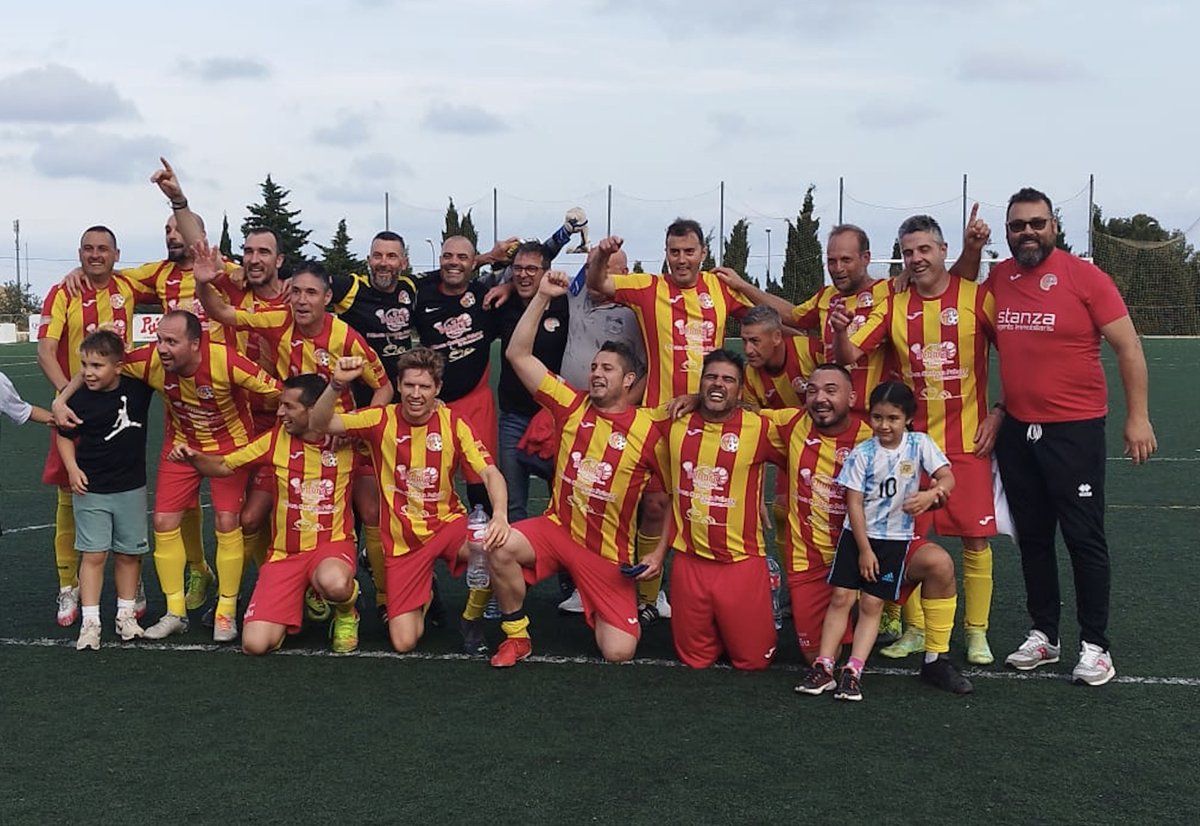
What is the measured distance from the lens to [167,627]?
5289 millimetres

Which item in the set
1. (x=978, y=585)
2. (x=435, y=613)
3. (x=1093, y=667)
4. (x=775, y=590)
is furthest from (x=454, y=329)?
(x=1093, y=667)

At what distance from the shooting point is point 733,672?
4805 mm

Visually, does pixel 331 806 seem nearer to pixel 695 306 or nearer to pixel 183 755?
pixel 183 755

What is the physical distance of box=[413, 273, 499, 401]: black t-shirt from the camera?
595cm

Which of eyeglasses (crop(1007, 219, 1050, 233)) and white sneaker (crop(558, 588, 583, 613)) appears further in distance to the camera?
white sneaker (crop(558, 588, 583, 613))

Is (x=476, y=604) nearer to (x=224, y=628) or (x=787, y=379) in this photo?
(x=224, y=628)

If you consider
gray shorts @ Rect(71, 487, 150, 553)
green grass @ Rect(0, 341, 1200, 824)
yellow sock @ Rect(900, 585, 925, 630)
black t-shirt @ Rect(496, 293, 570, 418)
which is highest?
black t-shirt @ Rect(496, 293, 570, 418)

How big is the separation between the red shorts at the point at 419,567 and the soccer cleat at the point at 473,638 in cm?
25

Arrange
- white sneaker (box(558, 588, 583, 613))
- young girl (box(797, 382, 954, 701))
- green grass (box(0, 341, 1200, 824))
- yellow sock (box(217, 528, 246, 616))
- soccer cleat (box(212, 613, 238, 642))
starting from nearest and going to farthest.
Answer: green grass (box(0, 341, 1200, 824)) < young girl (box(797, 382, 954, 701)) < soccer cleat (box(212, 613, 238, 642)) < yellow sock (box(217, 528, 246, 616)) < white sneaker (box(558, 588, 583, 613))

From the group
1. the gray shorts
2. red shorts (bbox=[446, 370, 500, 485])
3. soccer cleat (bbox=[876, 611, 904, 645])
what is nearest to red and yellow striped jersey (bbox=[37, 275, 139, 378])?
the gray shorts

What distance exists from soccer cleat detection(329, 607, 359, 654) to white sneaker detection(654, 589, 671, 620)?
1.51 metres

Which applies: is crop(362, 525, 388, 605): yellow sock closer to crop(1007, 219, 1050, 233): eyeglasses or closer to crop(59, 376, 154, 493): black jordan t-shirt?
crop(59, 376, 154, 493): black jordan t-shirt

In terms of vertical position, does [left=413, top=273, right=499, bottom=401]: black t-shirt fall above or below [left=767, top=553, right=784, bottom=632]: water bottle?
above

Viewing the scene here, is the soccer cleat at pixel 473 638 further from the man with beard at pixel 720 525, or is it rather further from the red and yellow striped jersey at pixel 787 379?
the red and yellow striped jersey at pixel 787 379
